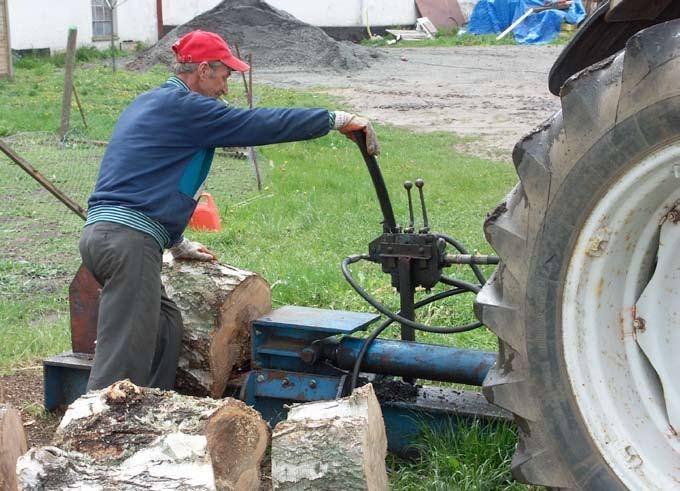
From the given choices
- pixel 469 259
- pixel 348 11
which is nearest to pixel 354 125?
pixel 469 259

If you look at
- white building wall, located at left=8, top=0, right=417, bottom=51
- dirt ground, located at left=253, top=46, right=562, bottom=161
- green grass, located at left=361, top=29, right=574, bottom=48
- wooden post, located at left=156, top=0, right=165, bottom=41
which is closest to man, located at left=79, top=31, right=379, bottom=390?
dirt ground, located at left=253, top=46, right=562, bottom=161

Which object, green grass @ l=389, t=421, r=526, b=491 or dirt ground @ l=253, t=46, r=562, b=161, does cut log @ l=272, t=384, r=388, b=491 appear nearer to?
green grass @ l=389, t=421, r=526, b=491

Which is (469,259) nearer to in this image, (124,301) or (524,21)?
(124,301)

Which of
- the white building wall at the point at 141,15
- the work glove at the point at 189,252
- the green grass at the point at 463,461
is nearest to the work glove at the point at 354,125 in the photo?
the work glove at the point at 189,252

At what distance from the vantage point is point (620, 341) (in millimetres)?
3041

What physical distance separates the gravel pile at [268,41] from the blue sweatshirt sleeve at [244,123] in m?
21.2

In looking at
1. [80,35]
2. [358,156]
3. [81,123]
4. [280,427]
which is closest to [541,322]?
[280,427]

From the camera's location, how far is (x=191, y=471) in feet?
10.4

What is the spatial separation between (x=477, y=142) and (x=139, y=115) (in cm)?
1030

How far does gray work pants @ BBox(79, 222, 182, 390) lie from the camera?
14.7 feet

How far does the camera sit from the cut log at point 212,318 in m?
4.91

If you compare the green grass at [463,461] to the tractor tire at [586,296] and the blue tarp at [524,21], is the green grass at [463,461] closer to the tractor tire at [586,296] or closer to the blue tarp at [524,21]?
the tractor tire at [586,296]

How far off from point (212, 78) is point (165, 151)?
45cm

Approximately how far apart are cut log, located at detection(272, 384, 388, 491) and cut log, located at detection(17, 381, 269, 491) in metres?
0.24
